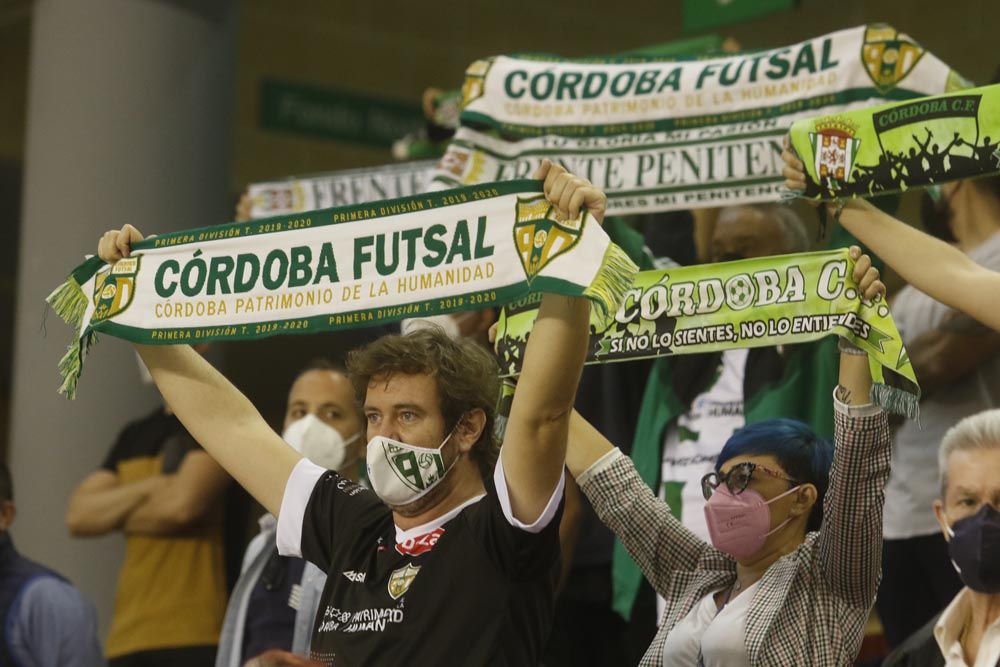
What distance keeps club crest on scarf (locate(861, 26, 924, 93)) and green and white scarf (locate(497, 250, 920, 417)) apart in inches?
39.8

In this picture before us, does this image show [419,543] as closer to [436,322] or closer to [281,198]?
[436,322]

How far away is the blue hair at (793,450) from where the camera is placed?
3.72 metres

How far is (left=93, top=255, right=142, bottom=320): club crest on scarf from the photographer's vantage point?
12.9ft

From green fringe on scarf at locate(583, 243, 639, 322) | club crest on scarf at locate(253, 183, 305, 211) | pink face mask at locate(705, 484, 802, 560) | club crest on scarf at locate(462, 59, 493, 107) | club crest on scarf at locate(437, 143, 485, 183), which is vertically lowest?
pink face mask at locate(705, 484, 802, 560)

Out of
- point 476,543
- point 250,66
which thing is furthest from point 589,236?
point 250,66

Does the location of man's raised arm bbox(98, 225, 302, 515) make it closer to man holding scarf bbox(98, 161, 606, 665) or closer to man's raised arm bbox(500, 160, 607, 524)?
man holding scarf bbox(98, 161, 606, 665)

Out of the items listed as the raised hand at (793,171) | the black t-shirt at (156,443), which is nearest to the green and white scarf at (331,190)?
A: the black t-shirt at (156,443)

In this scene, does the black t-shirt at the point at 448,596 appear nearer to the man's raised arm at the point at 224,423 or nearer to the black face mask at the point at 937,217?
the man's raised arm at the point at 224,423

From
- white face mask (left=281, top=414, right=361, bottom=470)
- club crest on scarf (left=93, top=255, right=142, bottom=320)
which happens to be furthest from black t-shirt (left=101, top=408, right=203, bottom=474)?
club crest on scarf (left=93, top=255, right=142, bottom=320)

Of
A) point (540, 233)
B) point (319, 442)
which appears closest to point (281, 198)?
point (319, 442)

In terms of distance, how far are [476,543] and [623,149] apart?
2.13 meters

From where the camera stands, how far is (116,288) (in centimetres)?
396

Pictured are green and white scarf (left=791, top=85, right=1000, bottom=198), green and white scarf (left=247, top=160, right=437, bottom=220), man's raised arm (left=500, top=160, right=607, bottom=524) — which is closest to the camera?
man's raised arm (left=500, top=160, right=607, bottom=524)

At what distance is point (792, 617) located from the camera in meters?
3.54
